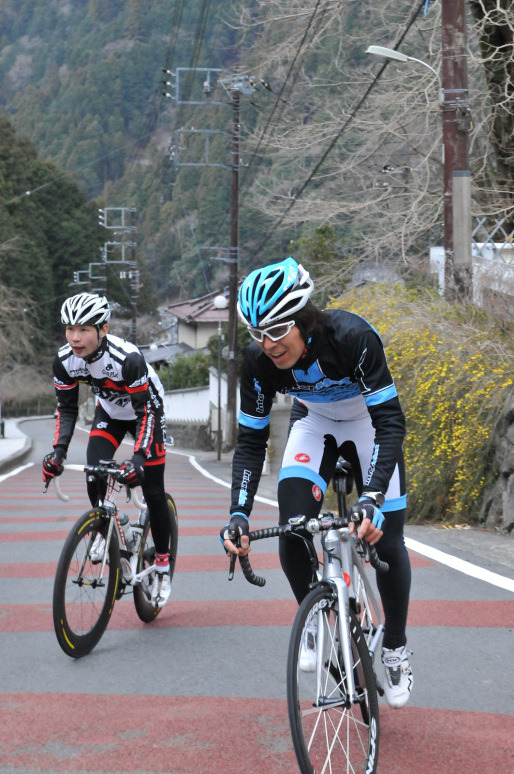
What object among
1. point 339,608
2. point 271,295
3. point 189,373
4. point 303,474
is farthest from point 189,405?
point 339,608

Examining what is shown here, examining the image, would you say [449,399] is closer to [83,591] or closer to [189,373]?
[83,591]

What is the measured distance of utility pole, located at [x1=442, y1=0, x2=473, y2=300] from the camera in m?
13.4

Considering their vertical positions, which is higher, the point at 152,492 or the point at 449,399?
the point at 449,399

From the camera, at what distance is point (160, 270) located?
114562 millimetres

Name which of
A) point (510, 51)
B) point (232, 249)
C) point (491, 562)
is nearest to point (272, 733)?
point (491, 562)

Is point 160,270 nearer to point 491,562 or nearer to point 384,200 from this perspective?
point 384,200

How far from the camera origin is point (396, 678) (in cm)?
420

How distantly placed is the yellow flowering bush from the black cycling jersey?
18.1 feet

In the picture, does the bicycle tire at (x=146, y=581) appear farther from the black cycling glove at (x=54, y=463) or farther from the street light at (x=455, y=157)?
the street light at (x=455, y=157)

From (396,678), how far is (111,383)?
96.7 inches

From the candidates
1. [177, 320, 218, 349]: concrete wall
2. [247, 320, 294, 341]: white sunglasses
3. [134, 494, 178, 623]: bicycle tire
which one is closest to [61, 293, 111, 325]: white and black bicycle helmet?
[134, 494, 178, 623]: bicycle tire

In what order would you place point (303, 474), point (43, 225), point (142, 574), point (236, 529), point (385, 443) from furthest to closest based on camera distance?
point (43, 225), point (142, 574), point (303, 474), point (385, 443), point (236, 529)

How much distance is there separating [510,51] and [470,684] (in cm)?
1624

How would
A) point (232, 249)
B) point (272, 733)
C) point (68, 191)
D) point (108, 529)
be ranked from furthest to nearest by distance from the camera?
point (68, 191) < point (232, 249) < point (108, 529) < point (272, 733)
